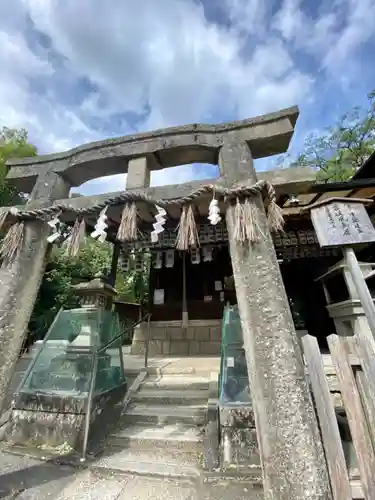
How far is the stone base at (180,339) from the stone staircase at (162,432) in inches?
102

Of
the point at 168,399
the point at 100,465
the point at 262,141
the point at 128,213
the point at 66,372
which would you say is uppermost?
the point at 262,141

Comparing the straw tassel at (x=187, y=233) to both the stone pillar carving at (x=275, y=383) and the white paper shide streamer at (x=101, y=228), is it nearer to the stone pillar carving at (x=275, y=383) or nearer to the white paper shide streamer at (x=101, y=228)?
the stone pillar carving at (x=275, y=383)

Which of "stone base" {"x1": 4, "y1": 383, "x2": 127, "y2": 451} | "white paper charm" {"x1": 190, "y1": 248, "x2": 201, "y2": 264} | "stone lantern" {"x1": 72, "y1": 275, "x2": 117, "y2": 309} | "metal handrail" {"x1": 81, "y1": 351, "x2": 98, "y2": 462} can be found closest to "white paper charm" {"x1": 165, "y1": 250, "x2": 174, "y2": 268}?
"white paper charm" {"x1": 190, "y1": 248, "x2": 201, "y2": 264}

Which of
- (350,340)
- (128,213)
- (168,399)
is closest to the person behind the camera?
(350,340)

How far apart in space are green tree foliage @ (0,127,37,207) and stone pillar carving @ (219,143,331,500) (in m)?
11.1

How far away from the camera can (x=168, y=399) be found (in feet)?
15.3

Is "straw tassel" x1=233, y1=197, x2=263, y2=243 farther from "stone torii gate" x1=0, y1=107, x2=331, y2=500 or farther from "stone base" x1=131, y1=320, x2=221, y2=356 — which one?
"stone base" x1=131, y1=320, x2=221, y2=356

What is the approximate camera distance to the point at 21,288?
2.70 m

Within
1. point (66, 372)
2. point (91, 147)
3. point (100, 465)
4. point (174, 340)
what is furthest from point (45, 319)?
point (91, 147)

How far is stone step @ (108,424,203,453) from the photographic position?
3.50 metres

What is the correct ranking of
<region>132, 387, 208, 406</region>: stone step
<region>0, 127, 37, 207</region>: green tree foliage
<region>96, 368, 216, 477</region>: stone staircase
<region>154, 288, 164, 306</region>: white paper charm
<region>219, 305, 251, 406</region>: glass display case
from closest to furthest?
1. <region>96, 368, 216, 477</region>: stone staircase
2. <region>219, 305, 251, 406</region>: glass display case
3. <region>132, 387, 208, 406</region>: stone step
4. <region>154, 288, 164, 306</region>: white paper charm
5. <region>0, 127, 37, 207</region>: green tree foliage

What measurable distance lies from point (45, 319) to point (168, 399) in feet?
27.1

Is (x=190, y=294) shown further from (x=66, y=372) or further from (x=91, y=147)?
(x=91, y=147)

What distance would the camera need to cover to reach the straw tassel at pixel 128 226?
2561mm
